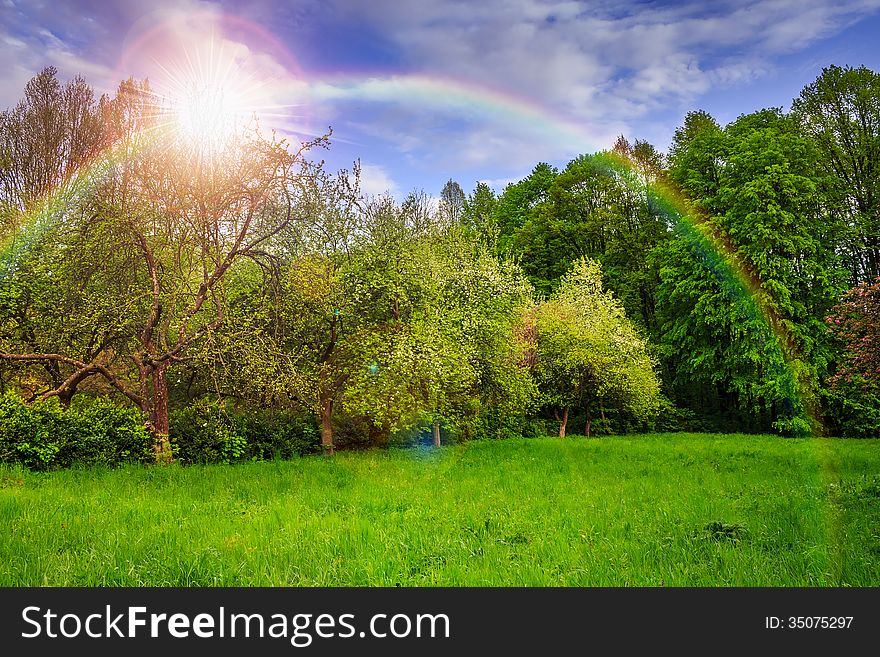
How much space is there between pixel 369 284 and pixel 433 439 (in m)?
A: 8.02

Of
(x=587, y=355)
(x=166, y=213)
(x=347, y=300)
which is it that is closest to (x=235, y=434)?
(x=347, y=300)

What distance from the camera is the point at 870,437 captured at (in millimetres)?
30891

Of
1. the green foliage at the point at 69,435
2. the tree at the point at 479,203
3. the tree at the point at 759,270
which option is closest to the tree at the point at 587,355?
the tree at the point at 759,270

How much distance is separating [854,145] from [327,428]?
3583cm

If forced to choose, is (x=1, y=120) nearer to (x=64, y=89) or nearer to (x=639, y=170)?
(x=64, y=89)

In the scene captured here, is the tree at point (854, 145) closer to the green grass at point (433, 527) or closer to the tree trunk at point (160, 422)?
the green grass at point (433, 527)

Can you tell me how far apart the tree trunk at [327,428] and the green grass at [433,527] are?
3430 millimetres

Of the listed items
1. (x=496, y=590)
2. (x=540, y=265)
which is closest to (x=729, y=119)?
(x=540, y=265)

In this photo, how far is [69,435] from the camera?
49.5ft

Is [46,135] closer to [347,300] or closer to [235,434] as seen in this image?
[347,300]

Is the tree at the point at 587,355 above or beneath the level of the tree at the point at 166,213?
beneath

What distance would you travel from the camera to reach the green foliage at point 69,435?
1438 centimetres

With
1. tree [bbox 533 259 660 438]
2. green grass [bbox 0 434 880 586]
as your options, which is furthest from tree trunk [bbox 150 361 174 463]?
tree [bbox 533 259 660 438]

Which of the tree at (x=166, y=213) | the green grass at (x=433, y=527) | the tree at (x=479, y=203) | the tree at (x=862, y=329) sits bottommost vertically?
the green grass at (x=433, y=527)
